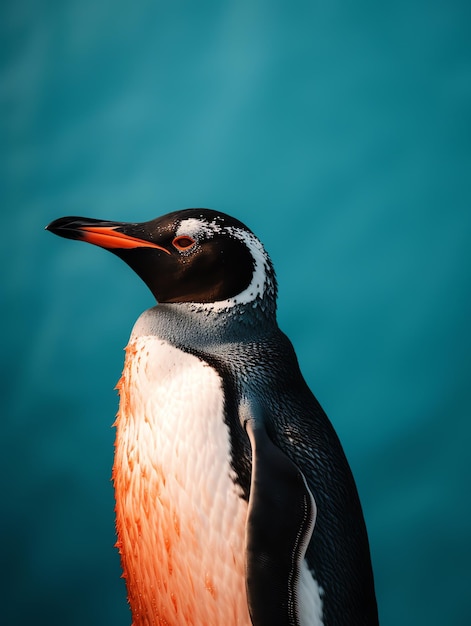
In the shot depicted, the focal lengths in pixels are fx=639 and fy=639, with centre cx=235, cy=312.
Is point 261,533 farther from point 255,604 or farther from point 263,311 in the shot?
Result: point 263,311

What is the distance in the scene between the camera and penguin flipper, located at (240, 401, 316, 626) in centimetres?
77

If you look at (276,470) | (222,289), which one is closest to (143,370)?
(222,289)

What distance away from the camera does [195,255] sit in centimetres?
102

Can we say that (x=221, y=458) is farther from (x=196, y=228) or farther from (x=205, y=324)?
(x=196, y=228)

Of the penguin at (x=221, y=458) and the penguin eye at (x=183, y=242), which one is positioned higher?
the penguin eye at (x=183, y=242)

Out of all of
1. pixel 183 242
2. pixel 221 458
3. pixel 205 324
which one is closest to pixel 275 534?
pixel 221 458

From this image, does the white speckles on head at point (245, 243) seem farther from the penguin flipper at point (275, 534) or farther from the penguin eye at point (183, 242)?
the penguin flipper at point (275, 534)

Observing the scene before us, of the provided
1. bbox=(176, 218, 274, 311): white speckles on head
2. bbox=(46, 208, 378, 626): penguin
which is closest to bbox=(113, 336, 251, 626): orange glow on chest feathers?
bbox=(46, 208, 378, 626): penguin

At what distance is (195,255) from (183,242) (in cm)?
3

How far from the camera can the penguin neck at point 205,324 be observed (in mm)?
1008

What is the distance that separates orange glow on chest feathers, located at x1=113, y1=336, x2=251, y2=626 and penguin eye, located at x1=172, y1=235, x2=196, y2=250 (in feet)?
0.53

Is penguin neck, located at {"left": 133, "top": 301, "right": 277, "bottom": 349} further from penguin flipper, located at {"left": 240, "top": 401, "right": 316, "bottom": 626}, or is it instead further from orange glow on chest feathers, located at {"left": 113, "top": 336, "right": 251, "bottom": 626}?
penguin flipper, located at {"left": 240, "top": 401, "right": 316, "bottom": 626}

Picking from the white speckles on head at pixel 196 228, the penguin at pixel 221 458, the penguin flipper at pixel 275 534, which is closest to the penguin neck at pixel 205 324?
the penguin at pixel 221 458

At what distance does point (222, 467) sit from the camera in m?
0.87
